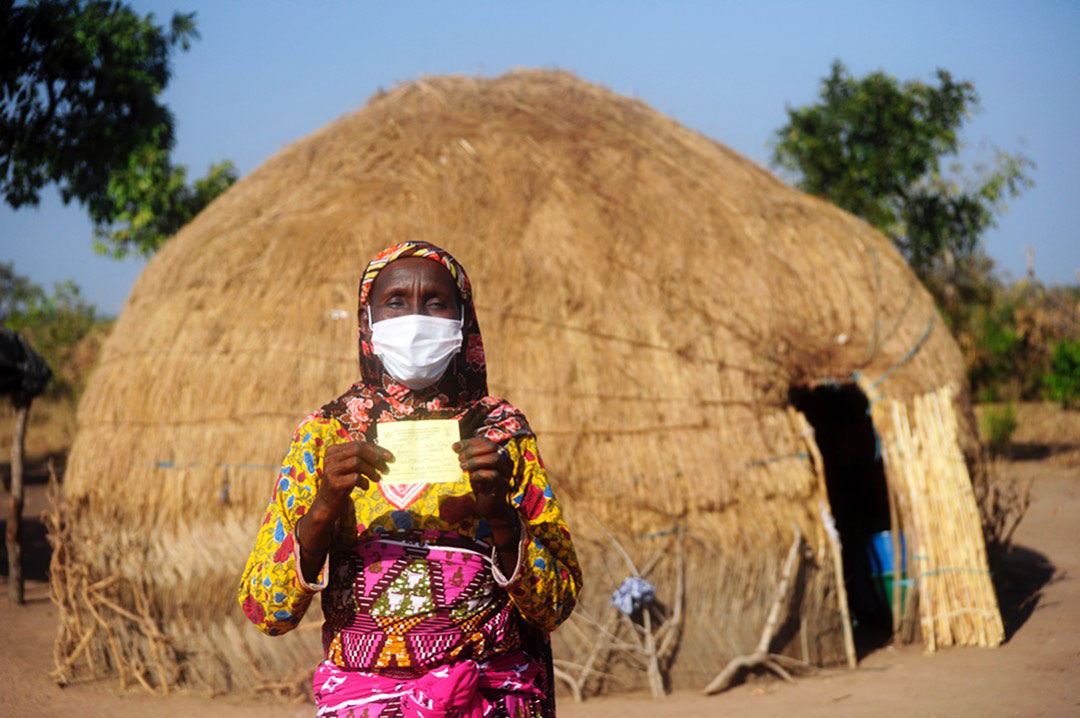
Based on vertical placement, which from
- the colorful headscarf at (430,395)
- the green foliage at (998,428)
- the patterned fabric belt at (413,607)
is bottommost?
the green foliage at (998,428)

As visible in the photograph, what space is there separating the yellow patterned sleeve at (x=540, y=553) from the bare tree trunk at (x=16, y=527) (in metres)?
6.77

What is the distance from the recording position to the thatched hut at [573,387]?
5781 mm

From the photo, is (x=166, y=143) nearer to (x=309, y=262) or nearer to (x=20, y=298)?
(x=309, y=262)

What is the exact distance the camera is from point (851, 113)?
45.8 ft

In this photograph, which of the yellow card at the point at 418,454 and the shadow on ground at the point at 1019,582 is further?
the shadow on ground at the point at 1019,582

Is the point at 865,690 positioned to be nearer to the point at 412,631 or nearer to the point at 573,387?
the point at 573,387

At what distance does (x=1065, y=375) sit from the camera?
1606 centimetres

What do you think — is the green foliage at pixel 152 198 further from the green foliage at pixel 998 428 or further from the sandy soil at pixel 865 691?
the green foliage at pixel 998 428

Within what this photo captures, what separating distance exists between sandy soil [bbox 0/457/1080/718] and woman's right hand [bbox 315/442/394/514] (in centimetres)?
377

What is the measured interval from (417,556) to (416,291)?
0.51m

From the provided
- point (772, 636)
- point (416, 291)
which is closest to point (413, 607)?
point (416, 291)

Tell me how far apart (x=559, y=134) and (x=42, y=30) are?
15.1 ft

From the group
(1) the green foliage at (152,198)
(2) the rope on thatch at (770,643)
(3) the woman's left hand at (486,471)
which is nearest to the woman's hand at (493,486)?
(3) the woman's left hand at (486,471)

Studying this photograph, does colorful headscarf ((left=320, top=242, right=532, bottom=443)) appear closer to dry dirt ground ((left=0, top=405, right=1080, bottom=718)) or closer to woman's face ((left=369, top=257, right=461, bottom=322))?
woman's face ((left=369, top=257, right=461, bottom=322))
